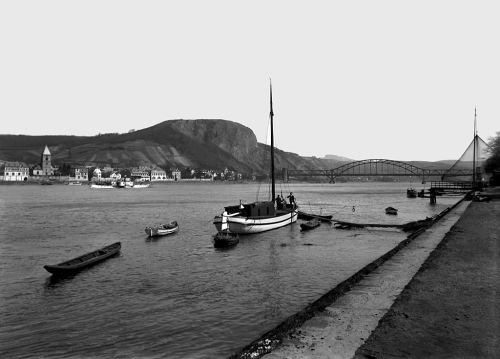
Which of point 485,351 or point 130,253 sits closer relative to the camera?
point 485,351

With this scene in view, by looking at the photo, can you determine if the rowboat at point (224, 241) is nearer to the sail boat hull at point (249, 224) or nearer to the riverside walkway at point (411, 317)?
the sail boat hull at point (249, 224)

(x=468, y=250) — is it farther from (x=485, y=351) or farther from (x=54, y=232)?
(x=54, y=232)

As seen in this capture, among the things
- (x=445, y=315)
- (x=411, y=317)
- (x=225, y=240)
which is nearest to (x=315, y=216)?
(x=225, y=240)

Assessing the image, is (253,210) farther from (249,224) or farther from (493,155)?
(493,155)

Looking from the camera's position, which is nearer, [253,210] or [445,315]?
[445,315]

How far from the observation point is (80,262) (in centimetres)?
2416

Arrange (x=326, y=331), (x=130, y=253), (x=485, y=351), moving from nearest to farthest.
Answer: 1. (x=485, y=351)
2. (x=326, y=331)
3. (x=130, y=253)

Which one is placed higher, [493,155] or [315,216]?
[493,155]

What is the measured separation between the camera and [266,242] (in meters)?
34.4

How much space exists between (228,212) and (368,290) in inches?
1117

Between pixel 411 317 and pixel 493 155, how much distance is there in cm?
10671

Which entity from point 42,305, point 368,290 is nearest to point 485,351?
point 368,290

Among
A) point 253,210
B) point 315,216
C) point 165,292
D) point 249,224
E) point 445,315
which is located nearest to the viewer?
point 445,315

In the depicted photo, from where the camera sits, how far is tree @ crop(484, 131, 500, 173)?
95.5 m
